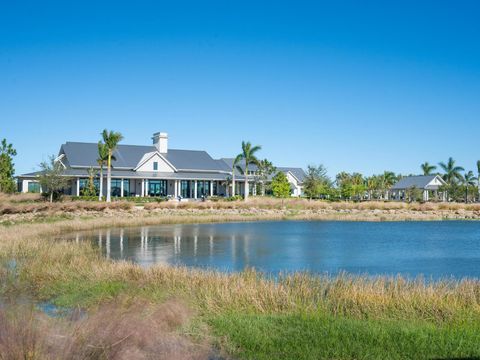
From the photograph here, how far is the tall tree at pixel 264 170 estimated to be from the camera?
74.3 meters

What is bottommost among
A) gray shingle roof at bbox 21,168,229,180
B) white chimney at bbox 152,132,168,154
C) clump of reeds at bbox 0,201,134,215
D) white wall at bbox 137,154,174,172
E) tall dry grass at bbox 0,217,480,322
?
tall dry grass at bbox 0,217,480,322

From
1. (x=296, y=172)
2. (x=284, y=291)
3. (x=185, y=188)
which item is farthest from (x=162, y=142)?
Result: (x=284, y=291)

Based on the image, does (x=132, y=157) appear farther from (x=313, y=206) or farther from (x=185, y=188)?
(x=313, y=206)

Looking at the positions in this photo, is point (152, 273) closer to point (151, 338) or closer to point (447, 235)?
point (151, 338)

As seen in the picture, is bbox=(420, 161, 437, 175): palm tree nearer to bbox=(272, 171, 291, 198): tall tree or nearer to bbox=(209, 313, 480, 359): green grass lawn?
bbox=(272, 171, 291, 198): tall tree

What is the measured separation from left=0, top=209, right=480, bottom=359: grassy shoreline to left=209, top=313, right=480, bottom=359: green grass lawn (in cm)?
2

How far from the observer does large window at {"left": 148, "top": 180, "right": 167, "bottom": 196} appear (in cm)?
6178

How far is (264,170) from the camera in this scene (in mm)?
76875

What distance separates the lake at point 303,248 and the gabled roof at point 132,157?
75.3 ft

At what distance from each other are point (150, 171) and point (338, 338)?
52.9 m

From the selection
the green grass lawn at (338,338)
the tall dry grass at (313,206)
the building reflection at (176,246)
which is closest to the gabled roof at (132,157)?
the tall dry grass at (313,206)

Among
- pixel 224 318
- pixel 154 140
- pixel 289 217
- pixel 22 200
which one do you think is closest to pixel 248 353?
pixel 224 318

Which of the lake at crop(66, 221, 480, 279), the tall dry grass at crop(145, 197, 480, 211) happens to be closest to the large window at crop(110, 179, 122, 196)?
the tall dry grass at crop(145, 197, 480, 211)

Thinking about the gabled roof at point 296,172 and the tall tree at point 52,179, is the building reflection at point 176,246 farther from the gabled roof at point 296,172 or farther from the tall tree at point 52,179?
the gabled roof at point 296,172
